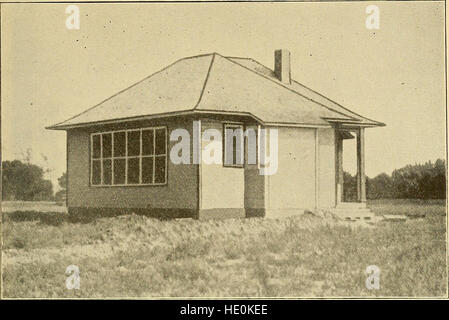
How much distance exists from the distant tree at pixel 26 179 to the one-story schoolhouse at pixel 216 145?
1522 mm

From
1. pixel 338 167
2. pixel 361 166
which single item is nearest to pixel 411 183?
pixel 361 166

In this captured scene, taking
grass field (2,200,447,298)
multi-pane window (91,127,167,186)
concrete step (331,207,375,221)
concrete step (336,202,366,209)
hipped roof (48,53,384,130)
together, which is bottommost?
grass field (2,200,447,298)

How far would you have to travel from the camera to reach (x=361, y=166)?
21750 mm

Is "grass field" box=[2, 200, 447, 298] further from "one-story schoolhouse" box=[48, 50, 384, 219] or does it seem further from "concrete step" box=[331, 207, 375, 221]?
"concrete step" box=[331, 207, 375, 221]

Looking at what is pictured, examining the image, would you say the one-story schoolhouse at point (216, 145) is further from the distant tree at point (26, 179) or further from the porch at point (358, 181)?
the distant tree at point (26, 179)

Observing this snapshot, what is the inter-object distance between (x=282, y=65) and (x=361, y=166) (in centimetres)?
381

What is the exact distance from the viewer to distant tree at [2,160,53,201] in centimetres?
1620

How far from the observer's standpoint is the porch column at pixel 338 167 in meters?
21.2

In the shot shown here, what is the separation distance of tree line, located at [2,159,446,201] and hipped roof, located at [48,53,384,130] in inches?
68.4

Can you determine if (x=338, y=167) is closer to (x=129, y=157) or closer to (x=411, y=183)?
(x=411, y=183)

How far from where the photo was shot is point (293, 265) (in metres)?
14.5

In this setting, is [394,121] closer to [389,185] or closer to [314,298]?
[389,185]

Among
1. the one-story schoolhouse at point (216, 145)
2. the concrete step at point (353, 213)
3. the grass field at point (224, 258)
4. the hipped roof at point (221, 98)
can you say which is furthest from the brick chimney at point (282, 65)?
the grass field at point (224, 258)

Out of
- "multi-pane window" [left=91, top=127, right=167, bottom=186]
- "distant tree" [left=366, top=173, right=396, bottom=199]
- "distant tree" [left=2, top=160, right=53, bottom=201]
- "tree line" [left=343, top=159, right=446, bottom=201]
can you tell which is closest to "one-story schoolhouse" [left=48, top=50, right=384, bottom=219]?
"multi-pane window" [left=91, top=127, right=167, bottom=186]
